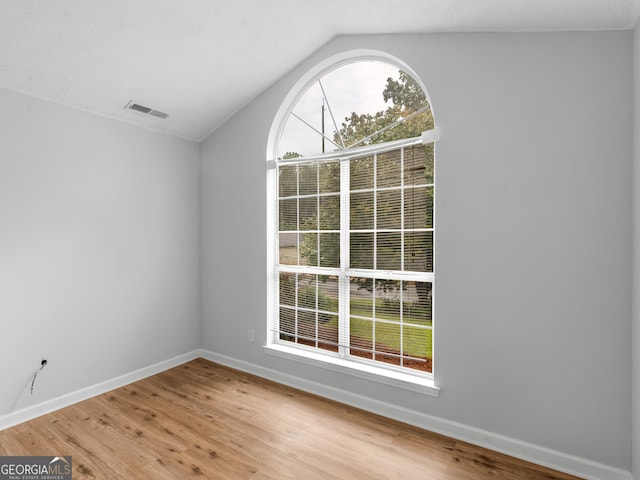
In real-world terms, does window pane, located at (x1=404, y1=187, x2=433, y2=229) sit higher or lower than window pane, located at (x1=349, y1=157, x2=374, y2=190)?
lower

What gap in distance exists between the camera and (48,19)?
2002mm

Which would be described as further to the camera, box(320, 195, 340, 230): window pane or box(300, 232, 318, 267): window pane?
box(300, 232, 318, 267): window pane

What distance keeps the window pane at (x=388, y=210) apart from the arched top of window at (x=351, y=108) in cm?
44

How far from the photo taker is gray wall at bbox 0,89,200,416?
2.45 metres

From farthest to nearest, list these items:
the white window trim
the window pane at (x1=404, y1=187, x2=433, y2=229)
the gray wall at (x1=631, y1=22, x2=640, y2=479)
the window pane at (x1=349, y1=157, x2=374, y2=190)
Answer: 1. the window pane at (x1=349, y1=157, x2=374, y2=190)
2. the window pane at (x1=404, y1=187, x2=433, y2=229)
3. the white window trim
4. the gray wall at (x1=631, y1=22, x2=640, y2=479)

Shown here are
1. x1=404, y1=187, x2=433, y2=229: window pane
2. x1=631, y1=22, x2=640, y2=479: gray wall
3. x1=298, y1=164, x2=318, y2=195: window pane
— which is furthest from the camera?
x1=298, y1=164, x2=318, y2=195: window pane

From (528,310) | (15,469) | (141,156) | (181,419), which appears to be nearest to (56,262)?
(141,156)

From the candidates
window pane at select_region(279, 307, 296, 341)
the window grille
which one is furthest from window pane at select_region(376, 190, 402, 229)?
window pane at select_region(279, 307, 296, 341)

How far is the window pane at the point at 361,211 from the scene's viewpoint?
9.09ft

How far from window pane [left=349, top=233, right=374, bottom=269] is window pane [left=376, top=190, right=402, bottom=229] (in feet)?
0.49

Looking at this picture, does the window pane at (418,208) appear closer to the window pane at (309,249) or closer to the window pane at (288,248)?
the window pane at (309,249)

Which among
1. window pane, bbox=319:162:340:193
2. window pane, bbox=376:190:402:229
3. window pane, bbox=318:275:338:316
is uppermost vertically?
window pane, bbox=319:162:340:193

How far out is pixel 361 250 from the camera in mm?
2828

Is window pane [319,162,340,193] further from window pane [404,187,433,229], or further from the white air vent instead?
the white air vent
